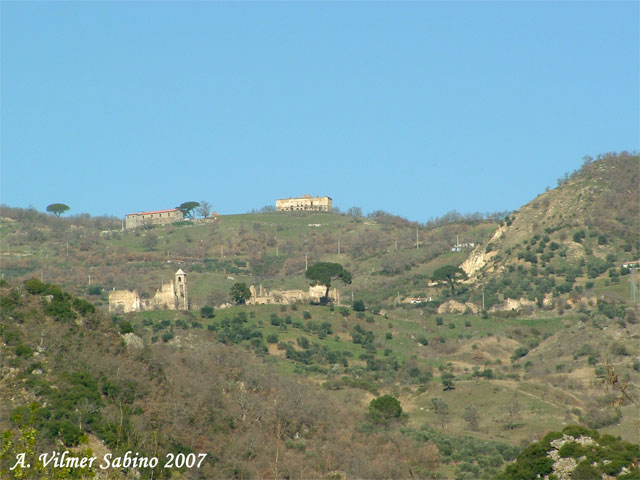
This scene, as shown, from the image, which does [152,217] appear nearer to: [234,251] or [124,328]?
[234,251]

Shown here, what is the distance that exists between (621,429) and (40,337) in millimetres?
24668

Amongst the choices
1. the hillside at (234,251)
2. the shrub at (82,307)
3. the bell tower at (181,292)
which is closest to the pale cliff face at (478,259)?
the hillside at (234,251)

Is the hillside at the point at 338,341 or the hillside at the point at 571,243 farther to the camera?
the hillside at the point at 571,243

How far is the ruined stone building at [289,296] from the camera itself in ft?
233

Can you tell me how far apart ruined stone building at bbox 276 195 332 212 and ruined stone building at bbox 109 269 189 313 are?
2419 inches

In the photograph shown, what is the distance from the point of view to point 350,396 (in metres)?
47.2

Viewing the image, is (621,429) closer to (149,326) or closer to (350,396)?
(350,396)

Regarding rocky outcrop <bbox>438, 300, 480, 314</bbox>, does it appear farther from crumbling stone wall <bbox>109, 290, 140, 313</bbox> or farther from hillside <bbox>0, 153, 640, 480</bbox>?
crumbling stone wall <bbox>109, 290, 140, 313</bbox>

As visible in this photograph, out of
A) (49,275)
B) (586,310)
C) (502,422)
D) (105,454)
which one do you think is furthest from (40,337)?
(49,275)

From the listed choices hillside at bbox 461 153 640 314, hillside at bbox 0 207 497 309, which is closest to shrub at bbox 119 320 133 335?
hillside at bbox 0 207 497 309

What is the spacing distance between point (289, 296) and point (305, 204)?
201 feet

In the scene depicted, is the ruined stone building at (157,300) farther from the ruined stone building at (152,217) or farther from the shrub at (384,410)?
the ruined stone building at (152,217)

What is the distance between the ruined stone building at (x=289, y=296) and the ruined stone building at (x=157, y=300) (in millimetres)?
4965

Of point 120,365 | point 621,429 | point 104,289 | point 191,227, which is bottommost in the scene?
point 621,429
